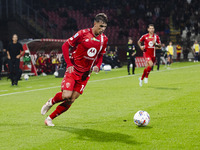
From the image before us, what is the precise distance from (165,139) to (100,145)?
104 centimetres

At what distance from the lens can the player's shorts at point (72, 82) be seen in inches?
263

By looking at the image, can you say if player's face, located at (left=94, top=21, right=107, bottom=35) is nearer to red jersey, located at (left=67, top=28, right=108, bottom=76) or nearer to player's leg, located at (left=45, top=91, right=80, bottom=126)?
red jersey, located at (left=67, top=28, right=108, bottom=76)

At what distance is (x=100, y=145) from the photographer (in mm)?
5629

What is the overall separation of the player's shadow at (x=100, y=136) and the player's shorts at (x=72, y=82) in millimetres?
739

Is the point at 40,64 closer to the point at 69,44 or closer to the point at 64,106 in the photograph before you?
the point at 64,106

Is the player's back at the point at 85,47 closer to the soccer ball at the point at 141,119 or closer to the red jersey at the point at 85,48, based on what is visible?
the red jersey at the point at 85,48

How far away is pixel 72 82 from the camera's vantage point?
674cm

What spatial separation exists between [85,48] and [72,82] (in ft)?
2.24

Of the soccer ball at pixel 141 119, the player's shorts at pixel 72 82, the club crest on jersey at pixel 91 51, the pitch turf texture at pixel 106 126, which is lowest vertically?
the pitch turf texture at pixel 106 126

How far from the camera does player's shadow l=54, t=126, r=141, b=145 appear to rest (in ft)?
19.4

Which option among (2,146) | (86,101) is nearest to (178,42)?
(86,101)

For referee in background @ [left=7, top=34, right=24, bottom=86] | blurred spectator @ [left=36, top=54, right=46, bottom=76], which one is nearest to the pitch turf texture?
referee in background @ [left=7, top=34, right=24, bottom=86]

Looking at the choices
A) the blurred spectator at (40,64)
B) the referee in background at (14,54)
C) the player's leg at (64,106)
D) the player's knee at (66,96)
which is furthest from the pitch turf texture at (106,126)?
the blurred spectator at (40,64)

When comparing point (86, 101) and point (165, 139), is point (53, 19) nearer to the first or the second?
point (86, 101)
